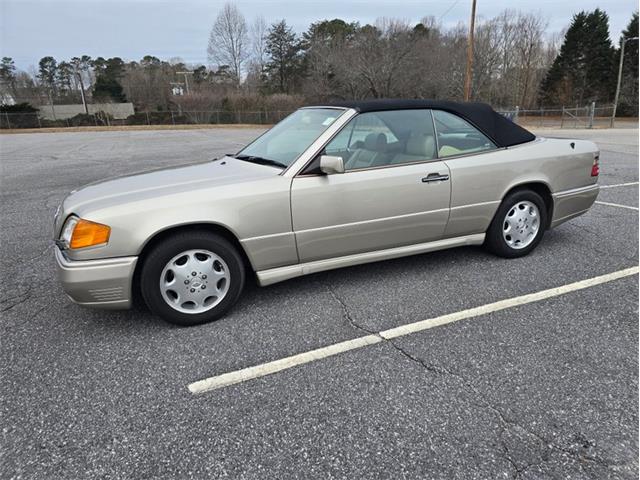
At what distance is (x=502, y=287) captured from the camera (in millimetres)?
3586

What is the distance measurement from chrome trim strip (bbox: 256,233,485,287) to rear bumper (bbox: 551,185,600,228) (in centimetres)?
91

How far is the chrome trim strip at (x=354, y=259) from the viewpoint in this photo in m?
3.22

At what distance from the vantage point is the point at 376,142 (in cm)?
359

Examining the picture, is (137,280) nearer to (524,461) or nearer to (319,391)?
(319,391)

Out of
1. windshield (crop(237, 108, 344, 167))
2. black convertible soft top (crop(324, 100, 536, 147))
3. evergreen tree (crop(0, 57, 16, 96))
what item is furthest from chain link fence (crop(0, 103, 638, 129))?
windshield (crop(237, 108, 344, 167))

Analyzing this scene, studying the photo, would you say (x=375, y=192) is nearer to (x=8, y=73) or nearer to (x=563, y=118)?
(x=563, y=118)

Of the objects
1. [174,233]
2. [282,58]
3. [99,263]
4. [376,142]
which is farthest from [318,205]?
[282,58]

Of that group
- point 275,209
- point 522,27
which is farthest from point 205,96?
point 275,209

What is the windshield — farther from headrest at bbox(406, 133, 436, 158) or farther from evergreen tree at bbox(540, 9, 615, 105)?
evergreen tree at bbox(540, 9, 615, 105)

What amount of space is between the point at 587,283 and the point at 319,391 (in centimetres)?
266

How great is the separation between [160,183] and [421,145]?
7.09 ft

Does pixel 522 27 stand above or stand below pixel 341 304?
above

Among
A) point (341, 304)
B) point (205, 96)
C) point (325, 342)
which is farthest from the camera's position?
point (205, 96)

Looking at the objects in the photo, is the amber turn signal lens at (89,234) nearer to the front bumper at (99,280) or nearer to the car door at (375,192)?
the front bumper at (99,280)
